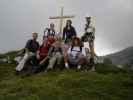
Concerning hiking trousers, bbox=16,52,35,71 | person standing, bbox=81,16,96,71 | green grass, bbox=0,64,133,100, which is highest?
person standing, bbox=81,16,96,71

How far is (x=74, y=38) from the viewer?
71.3ft

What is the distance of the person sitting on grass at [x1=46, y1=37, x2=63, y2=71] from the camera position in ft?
71.1

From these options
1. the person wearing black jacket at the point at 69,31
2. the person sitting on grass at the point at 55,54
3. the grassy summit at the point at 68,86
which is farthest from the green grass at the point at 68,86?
the person wearing black jacket at the point at 69,31

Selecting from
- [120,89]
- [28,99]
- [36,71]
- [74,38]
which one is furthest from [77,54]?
[28,99]

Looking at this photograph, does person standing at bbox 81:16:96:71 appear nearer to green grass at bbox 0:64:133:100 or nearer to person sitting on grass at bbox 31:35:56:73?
green grass at bbox 0:64:133:100

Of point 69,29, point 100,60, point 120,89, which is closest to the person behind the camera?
point 120,89

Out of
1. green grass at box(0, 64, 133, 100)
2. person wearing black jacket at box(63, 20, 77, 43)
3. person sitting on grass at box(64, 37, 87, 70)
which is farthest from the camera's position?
person wearing black jacket at box(63, 20, 77, 43)

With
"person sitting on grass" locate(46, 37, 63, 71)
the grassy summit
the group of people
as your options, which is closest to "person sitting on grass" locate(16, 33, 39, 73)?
the group of people

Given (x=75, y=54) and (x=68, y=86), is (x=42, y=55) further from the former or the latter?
(x=68, y=86)

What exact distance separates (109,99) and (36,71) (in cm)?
602

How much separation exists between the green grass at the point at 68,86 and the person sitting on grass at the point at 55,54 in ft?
1.65

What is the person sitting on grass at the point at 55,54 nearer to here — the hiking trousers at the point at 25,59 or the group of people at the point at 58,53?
the group of people at the point at 58,53

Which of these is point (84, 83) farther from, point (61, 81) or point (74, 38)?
point (74, 38)

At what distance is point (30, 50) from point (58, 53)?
1.64 m
